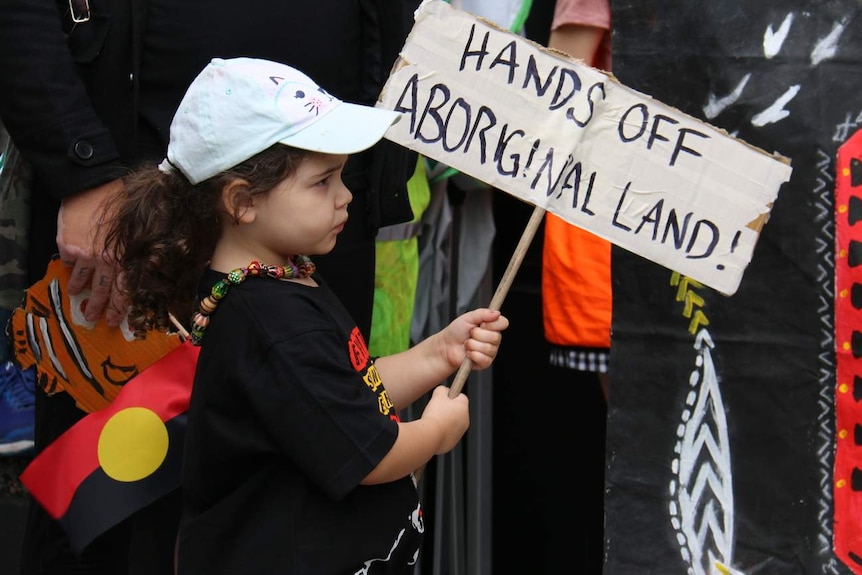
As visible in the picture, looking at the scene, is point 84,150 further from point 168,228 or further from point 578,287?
point 578,287

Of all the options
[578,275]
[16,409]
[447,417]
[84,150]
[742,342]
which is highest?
[84,150]

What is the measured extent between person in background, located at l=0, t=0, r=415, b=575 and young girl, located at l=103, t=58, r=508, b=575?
0.27 metres

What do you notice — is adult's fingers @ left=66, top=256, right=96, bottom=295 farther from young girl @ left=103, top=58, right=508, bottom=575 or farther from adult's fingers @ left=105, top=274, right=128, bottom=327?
young girl @ left=103, top=58, right=508, bottom=575

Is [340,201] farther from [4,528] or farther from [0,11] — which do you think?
[4,528]

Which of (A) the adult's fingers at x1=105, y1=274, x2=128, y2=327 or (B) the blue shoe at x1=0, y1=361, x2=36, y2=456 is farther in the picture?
(B) the blue shoe at x1=0, y1=361, x2=36, y2=456

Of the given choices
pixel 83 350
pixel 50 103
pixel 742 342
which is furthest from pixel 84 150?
pixel 742 342

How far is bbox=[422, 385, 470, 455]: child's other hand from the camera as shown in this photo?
171cm

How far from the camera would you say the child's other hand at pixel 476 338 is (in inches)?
71.1

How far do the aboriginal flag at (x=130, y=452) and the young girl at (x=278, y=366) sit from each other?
0.52ft

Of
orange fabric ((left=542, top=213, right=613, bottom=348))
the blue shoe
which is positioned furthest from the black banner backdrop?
the blue shoe

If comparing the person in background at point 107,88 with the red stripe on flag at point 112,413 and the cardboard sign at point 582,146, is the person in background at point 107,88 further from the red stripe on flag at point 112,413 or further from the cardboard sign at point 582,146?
the cardboard sign at point 582,146

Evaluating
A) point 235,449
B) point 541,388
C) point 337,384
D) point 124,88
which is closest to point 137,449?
point 235,449

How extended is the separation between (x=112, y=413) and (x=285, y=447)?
0.44m

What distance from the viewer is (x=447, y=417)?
1725 millimetres
